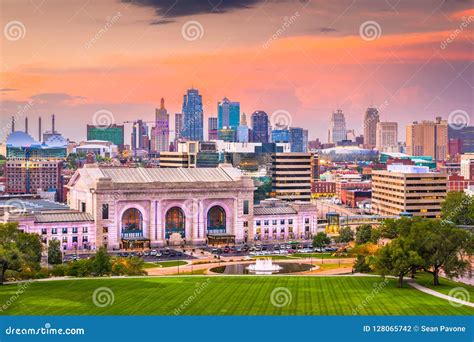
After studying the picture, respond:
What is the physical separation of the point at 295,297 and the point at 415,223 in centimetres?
1297

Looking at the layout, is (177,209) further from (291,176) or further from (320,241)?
(291,176)

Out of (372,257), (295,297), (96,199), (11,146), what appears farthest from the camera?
(11,146)

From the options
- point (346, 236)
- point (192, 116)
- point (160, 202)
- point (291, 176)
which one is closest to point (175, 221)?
point (160, 202)

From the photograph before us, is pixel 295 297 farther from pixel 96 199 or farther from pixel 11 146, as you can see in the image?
pixel 11 146

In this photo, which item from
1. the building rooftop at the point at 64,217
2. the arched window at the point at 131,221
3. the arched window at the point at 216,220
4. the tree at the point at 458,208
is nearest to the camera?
the building rooftop at the point at 64,217

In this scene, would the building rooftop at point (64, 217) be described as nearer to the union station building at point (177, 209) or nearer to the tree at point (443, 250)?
the union station building at point (177, 209)

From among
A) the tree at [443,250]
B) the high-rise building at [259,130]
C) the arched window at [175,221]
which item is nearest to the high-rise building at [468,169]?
the high-rise building at [259,130]

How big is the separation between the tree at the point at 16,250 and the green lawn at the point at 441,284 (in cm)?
2318

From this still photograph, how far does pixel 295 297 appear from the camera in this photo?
49875mm

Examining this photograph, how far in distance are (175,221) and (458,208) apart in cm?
2706

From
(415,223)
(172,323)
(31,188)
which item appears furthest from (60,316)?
(31,188)

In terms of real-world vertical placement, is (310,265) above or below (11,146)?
below

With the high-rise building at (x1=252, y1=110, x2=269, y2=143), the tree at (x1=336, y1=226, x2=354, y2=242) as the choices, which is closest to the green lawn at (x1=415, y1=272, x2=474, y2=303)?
the tree at (x1=336, y1=226, x2=354, y2=242)

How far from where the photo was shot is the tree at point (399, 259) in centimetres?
5353
